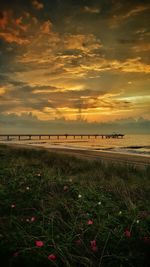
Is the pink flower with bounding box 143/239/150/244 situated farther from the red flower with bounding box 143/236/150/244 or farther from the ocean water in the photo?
the ocean water

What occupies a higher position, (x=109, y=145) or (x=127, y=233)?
(x=127, y=233)

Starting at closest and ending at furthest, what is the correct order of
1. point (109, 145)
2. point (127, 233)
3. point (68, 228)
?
point (127, 233), point (68, 228), point (109, 145)

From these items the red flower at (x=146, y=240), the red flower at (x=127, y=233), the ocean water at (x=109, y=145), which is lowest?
the ocean water at (x=109, y=145)

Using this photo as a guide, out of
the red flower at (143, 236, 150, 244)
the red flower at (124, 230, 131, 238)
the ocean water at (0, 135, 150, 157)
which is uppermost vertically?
the red flower at (124, 230, 131, 238)

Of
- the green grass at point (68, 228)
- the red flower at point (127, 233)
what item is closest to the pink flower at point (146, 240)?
the green grass at point (68, 228)

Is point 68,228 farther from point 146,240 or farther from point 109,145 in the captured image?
point 109,145

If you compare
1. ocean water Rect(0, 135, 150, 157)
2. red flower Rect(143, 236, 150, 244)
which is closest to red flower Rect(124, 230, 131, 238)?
red flower Rect(143, 236, 150, 244)

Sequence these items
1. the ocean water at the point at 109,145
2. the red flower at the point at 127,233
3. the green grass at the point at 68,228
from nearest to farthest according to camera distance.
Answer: the green grass at the point at 68,228 < the red flower at the point at 127,233 < the ocean water at the point at 109,145

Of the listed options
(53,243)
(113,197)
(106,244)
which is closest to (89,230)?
(106,244)

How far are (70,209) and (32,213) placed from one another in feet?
2.16

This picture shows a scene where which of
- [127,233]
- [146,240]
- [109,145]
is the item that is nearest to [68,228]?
[127,233]

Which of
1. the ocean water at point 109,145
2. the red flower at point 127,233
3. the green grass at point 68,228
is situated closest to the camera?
the green grass at point 68,228

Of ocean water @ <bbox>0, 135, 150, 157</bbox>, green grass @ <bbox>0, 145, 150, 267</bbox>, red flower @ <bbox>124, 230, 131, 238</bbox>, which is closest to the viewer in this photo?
green grass @ <bbox>0, 145, 150, 267</bbox>

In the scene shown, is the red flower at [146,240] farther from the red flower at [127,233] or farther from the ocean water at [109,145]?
the ocean water at [109,145]
